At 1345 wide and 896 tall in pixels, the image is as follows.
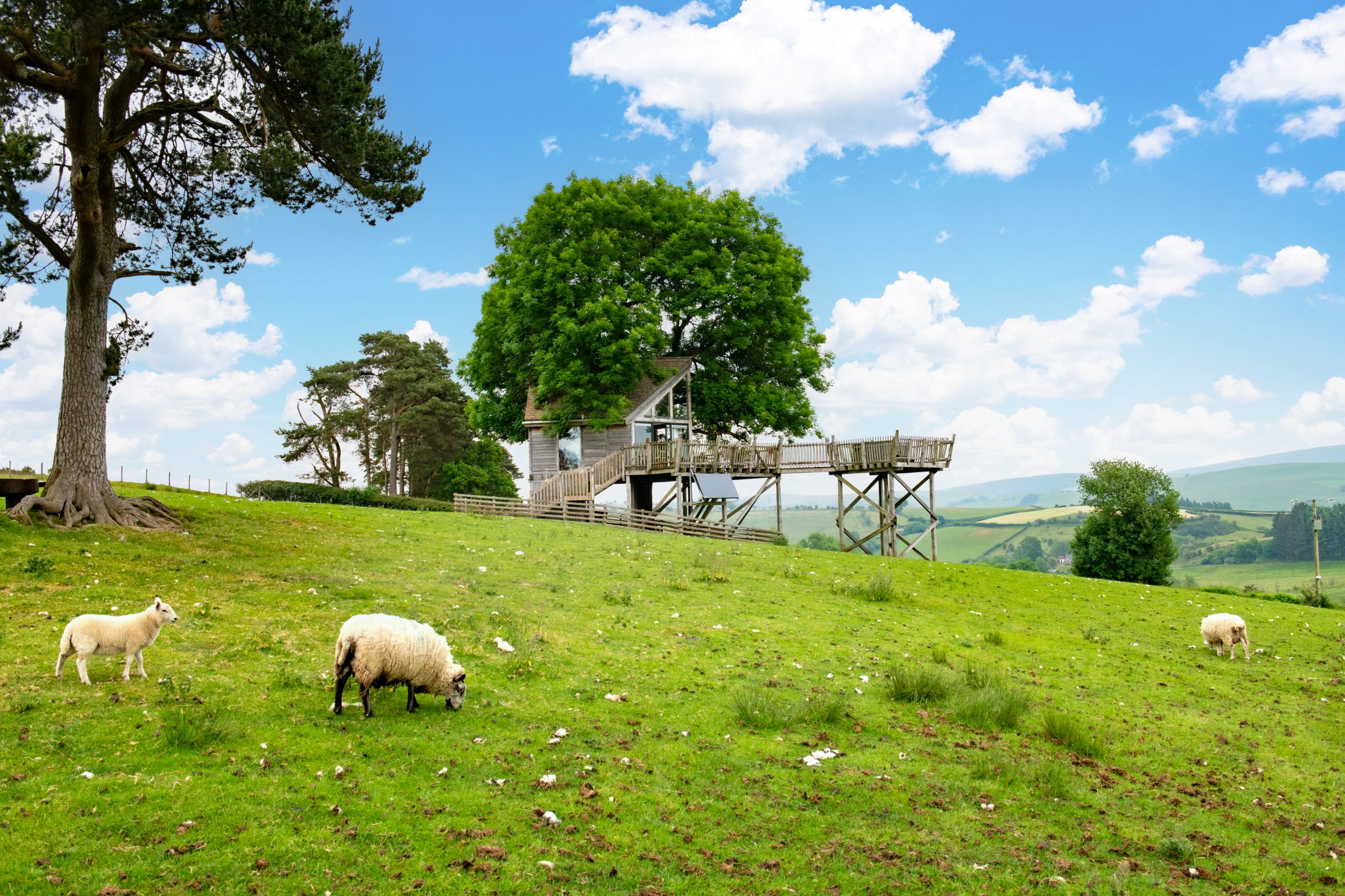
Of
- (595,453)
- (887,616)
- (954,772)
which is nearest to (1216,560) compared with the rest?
(595,453)

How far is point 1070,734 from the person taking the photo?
1158cm

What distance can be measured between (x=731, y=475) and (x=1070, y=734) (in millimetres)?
33153

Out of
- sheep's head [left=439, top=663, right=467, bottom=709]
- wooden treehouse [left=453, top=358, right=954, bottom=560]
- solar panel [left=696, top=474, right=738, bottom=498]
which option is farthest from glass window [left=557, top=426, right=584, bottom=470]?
sheep's head [left=439, top=663, right=467, bottom=709]

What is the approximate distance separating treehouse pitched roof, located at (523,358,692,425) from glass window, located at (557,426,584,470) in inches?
65.3

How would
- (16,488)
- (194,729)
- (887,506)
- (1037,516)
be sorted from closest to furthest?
(194,729) < (16,488) < (887,506) < (1037,516)

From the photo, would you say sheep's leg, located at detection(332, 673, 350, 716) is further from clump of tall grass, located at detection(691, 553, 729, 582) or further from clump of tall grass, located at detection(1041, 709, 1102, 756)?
clump of tall grass, located at detection(691, 553, 729, 582)

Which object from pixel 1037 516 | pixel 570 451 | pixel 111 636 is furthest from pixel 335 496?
pixel 1037 516

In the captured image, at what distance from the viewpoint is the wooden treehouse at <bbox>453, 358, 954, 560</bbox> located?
131ft

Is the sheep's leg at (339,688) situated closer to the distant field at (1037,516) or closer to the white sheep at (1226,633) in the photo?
the white sheep at (1226,633)

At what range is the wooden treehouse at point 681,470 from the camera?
39.9 m

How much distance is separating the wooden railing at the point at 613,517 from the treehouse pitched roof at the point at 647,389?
5.44 metres

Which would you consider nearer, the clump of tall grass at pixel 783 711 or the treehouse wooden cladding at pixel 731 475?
the clump of tall grass at pixel 783 711

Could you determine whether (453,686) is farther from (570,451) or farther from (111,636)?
(570,451)

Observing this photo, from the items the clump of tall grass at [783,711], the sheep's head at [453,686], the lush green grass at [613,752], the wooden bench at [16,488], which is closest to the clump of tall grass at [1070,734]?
the lush green grass at [613,752]
